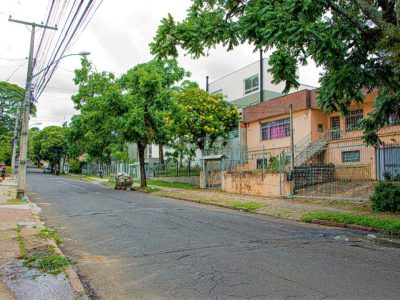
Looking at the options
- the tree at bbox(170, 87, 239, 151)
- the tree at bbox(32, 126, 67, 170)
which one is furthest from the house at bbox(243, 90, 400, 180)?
the tree at bbox(32, 126, 67, 170)

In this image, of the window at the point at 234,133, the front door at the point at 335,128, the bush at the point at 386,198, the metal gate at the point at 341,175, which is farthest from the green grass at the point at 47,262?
the window at the point at 234,133

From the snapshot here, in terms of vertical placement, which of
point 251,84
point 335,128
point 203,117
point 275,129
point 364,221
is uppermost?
point 251,84

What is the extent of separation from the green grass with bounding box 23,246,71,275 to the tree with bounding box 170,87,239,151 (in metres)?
21.3

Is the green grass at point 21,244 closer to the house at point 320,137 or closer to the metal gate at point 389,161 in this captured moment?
the house at point 320,137

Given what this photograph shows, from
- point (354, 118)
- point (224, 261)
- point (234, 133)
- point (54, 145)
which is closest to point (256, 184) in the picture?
point (354, 118)

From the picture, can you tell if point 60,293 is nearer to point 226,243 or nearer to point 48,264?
point 48,264

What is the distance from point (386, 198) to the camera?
12.7m

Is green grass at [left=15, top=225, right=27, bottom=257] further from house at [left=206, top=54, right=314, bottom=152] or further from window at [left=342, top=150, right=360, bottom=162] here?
house at [left=206, top=54, right=314, bottom=152]

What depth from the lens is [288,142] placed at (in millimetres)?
27109

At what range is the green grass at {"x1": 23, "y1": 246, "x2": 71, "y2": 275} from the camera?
5473 millimetres

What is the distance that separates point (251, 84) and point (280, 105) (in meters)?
9.20

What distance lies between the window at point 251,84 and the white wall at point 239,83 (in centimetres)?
34

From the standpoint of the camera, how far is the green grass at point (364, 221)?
9.72 meters

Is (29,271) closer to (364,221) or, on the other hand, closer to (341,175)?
(364,221)
